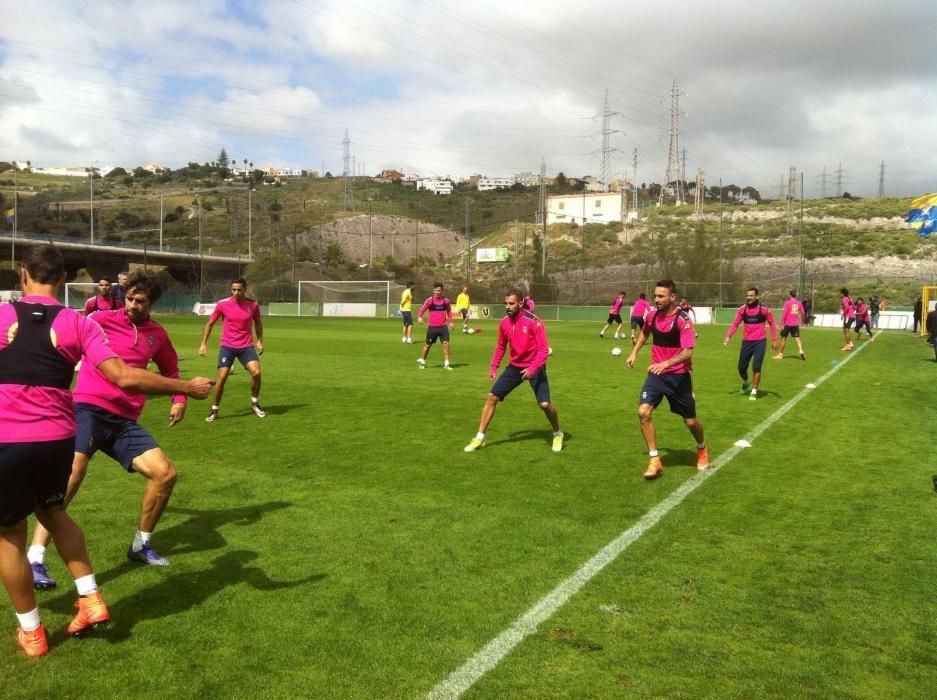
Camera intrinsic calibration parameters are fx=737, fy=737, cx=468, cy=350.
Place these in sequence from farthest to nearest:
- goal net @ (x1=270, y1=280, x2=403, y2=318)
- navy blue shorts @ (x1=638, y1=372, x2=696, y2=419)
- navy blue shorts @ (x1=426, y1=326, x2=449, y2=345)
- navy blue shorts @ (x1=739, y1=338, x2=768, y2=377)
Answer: goal net @ (x1=270, y1=280, x2=403, y2=318)
navy blue shorts @ (x1=426, y1=326, x2=449, y2=345)
navy blue shorts @ (x1=739, y1=338, x2=768, y2=377)
navy blue shorts @ (x1=638, y1=372, x2=696, y2=419)

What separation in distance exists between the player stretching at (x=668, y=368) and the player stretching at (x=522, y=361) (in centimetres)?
144

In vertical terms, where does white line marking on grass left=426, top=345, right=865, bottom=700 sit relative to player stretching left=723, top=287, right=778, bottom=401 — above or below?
below

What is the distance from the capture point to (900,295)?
176ft

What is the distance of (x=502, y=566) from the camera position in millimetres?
5254

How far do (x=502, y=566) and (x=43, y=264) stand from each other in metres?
3.46

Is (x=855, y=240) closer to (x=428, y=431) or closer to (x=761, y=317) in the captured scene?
(x=761, y=317)

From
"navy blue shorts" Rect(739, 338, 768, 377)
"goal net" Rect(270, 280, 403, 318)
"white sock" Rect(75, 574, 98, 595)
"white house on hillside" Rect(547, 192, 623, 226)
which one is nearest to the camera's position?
"white sock" Rect(75, 574, 98, 595)

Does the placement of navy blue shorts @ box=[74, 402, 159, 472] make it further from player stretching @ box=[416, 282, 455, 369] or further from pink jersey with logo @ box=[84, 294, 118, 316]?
player stretching @ box=[416, 282, 455, 369]

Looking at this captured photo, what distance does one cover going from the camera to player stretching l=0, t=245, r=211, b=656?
372cm

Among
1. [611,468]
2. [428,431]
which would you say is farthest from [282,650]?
[428,431]

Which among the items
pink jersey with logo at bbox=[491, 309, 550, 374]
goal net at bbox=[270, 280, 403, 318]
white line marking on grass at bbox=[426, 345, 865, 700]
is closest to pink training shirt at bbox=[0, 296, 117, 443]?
white line marking on grass at bbox=[426, 345, 865, 700]

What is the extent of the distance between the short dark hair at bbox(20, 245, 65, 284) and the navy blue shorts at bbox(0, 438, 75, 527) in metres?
0.86

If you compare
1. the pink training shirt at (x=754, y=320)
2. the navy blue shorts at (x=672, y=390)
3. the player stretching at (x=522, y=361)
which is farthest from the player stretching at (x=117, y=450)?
the pink training shirt at (x=754, y=320)

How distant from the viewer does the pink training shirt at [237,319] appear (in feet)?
37.1
